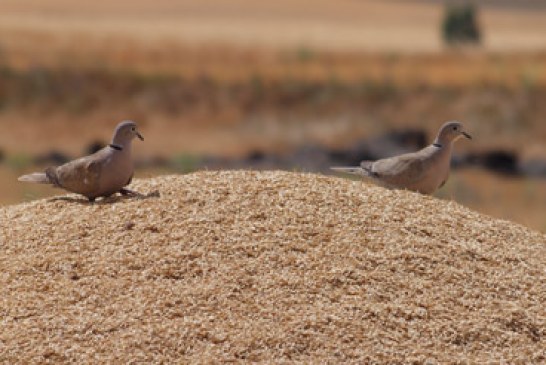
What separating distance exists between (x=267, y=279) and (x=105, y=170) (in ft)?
5.46

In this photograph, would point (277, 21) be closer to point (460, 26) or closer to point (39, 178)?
point (460, 26)

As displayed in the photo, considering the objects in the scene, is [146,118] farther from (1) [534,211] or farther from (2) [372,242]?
(2) [372,242]

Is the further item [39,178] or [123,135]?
[39,178]

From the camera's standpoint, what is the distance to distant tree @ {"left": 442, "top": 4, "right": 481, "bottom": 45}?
2079 inches

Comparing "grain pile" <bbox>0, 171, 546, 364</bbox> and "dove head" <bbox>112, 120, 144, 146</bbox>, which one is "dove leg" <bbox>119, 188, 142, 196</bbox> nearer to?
"grain pile" <bbox>0, 171, 546, 364</bbox>

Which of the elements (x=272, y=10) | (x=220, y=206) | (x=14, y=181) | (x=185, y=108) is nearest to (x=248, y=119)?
(x=185, y=108)

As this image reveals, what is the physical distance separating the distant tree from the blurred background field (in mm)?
11950

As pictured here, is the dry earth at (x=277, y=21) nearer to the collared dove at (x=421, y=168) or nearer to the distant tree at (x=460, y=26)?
the distant tree at (x=460, y=26)

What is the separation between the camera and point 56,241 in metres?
8.16

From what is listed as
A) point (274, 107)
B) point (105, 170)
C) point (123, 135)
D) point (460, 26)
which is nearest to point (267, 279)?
point (105, 170)

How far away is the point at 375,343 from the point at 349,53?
3533cm

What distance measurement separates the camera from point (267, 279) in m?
7.48

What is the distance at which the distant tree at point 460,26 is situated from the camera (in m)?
52.8

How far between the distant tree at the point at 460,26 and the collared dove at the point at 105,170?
147 feet
